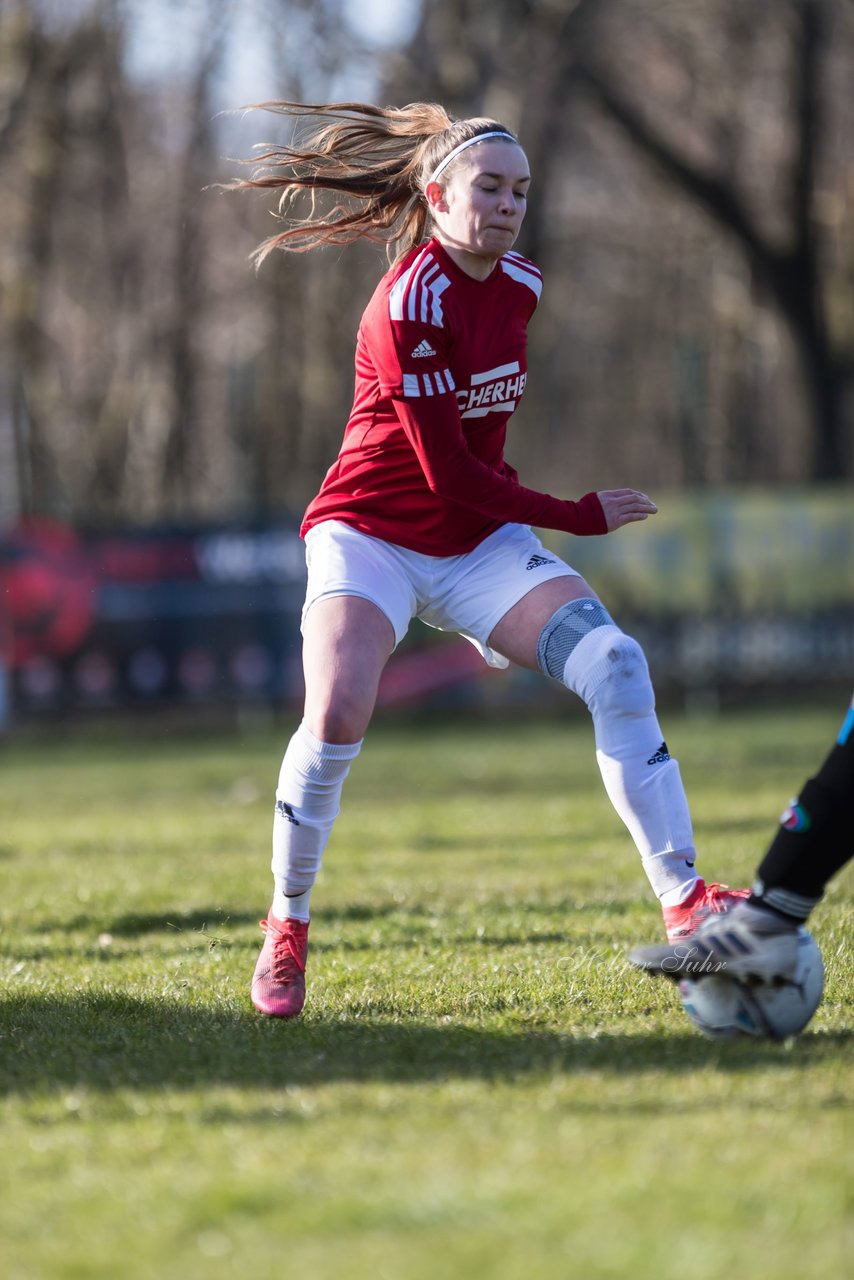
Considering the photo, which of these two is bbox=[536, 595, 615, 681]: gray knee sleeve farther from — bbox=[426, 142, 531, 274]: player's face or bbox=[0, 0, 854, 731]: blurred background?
bbox=[0, 0, 854, 731]: blurred background

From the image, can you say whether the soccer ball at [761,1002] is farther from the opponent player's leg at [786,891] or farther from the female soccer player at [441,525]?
the female soccer player at [441,525]

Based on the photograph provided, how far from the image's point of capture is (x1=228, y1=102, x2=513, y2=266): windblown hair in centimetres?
499

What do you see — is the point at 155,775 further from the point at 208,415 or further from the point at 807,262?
the point at 208,415

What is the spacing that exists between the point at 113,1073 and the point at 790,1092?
5.02 ft

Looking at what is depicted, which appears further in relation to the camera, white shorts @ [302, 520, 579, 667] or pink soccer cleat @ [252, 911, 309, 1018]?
white shorts @ [302, 520, 579, 667]

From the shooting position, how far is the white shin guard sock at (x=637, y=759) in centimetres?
446

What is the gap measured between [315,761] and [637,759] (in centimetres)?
86

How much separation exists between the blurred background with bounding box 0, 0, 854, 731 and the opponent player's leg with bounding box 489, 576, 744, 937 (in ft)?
43.2

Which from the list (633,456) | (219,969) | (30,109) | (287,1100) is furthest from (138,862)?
(633,456)

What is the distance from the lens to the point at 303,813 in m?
4.72

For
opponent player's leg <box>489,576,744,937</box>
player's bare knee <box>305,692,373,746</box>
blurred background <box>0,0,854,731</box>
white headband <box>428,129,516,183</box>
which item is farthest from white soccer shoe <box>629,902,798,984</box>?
blurred background <box>0,0,854,731</box>

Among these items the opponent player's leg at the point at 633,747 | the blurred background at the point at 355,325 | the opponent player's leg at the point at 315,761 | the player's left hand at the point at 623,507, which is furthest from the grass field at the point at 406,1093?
the blurred background at the point at 355,325

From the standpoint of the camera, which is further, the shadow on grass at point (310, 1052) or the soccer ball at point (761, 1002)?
the soccer ball at point (761, 1002)

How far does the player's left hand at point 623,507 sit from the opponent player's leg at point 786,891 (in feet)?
3.27
